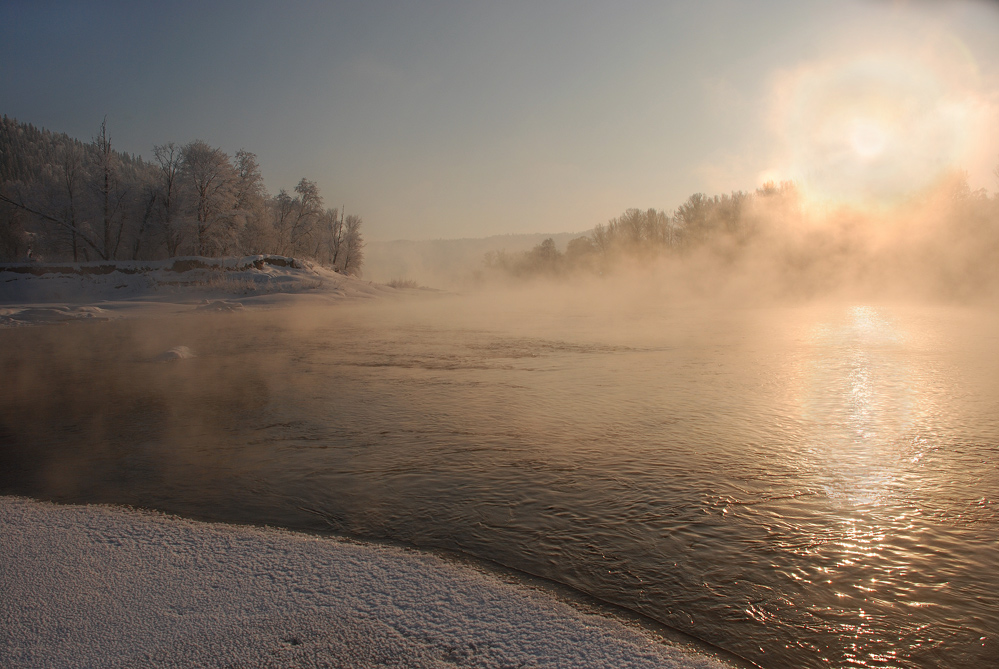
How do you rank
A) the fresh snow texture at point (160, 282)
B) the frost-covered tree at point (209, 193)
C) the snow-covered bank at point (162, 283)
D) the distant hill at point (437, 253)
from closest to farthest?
1. the snow-covered bank at point (162, 283)
2. the fresh snow texture at point (160, 282)
3. the frost-covered tree at point (209, 193)
4. the distant hill at point (437, 253)

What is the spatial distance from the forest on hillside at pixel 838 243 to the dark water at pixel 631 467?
21223 mm

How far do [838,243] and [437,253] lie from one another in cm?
13485

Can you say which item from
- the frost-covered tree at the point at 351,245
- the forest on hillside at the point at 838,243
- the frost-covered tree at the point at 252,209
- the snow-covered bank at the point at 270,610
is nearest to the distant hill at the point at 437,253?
the frost-covered tree at the point at 351,245

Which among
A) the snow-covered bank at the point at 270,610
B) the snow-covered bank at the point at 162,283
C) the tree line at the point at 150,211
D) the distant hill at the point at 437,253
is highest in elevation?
the distant hill at the point at 437,253

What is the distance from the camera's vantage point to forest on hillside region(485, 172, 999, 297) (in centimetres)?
2533

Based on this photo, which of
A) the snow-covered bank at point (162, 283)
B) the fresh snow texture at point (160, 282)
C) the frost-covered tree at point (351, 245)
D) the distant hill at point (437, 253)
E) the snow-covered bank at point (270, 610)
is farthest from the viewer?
the distant hill at point (437, 253)

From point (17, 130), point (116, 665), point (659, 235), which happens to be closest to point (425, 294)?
point (659, 235)

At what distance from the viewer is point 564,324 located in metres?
14.5

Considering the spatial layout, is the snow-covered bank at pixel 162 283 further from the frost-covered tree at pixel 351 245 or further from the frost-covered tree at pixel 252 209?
the frost-covered tree at pixel 351 245

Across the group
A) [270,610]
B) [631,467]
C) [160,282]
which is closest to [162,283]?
[160,282]

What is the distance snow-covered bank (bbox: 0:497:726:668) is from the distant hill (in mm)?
99331

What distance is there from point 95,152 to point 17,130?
68.9 m

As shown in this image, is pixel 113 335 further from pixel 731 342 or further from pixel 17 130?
pixel 17 130

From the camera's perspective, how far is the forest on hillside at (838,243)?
83.1 feet
